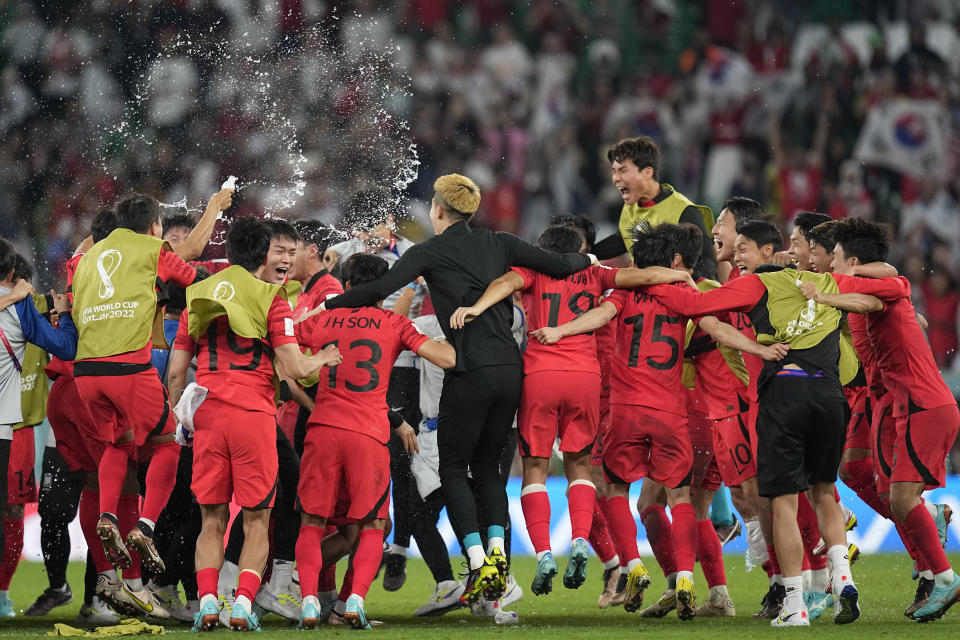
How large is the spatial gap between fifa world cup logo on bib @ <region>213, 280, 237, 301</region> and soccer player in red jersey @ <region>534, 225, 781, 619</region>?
5.55ft

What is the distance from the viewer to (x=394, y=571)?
8320 millimetres

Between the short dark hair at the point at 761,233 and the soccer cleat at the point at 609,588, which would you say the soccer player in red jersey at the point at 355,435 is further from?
the short dark hair at the point at 761,233

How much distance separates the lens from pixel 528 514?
6.64 m

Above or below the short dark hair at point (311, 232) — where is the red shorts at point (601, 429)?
below

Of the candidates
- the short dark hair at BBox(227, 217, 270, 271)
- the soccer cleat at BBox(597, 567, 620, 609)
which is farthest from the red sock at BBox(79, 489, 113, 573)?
the soccer cleat at BBox(597, 567, 620, 609)

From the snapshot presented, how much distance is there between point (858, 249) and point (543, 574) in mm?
2540

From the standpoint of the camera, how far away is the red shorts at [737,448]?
271 inches

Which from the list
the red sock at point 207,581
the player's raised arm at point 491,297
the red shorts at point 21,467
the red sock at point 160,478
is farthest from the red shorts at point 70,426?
the player's raised arm at point 491,297

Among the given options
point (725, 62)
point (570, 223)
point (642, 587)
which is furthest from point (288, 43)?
point (642, 587)

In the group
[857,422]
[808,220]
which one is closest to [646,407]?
[808,220]

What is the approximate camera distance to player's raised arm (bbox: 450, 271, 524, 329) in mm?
6492

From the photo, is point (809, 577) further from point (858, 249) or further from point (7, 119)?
point (7, 119)

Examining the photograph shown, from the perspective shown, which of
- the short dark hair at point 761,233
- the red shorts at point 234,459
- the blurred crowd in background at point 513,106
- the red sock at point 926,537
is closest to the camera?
the red shorts at point 234,459

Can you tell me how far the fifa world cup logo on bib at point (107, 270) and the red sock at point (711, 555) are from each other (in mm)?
3642
